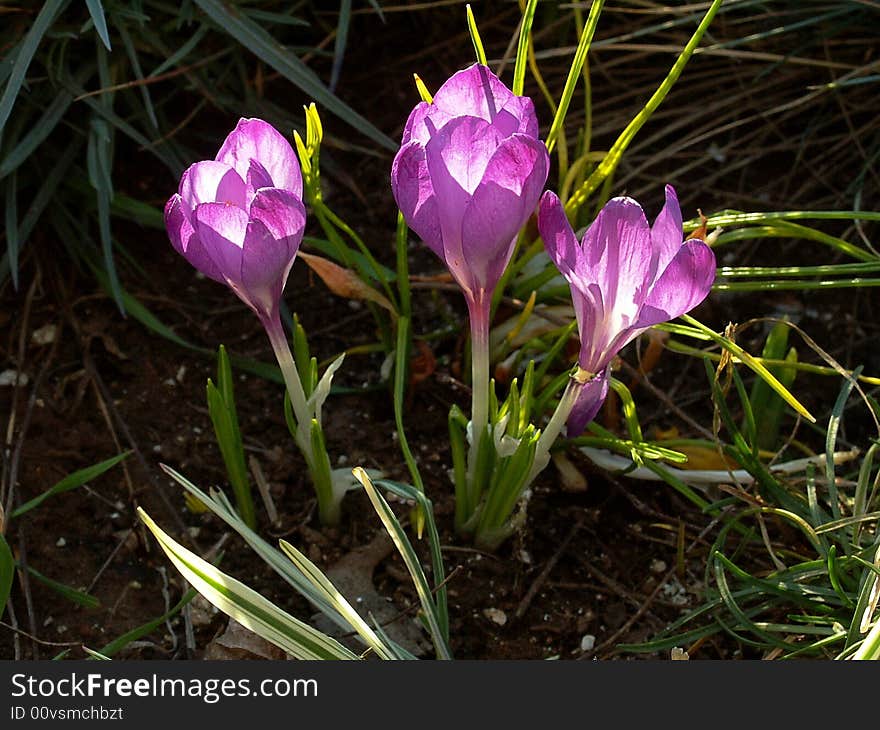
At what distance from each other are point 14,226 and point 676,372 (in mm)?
884

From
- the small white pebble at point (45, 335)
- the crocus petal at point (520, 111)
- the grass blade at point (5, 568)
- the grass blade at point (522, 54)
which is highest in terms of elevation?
the small white pebble at point (45, 335)

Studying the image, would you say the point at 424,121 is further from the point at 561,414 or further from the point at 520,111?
the point at 561,414

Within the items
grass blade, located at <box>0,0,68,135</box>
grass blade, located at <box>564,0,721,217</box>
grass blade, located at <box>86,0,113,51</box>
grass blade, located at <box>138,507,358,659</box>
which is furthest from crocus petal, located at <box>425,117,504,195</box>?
grass blade, located at <box>0,0,68,135</box>

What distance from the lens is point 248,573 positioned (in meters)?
1.27

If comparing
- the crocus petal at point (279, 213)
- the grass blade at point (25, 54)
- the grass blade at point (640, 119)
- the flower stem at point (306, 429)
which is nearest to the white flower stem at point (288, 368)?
the flower stem at point (306, 429)

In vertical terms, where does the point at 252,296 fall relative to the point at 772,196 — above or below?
below

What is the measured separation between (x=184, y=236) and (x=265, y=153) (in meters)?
0.10

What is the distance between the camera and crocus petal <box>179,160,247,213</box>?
0.95 meters

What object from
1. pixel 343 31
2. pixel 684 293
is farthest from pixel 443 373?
pixel 684 293

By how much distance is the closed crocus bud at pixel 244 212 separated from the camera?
0.92m

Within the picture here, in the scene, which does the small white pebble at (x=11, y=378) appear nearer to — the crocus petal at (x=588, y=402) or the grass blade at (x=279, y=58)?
the grass blade at (x=279, y=58)

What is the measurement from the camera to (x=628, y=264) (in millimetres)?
902

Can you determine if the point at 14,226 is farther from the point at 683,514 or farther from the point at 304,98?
the point at 683,514

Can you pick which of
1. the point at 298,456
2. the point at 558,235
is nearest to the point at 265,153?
the point at 558,235
